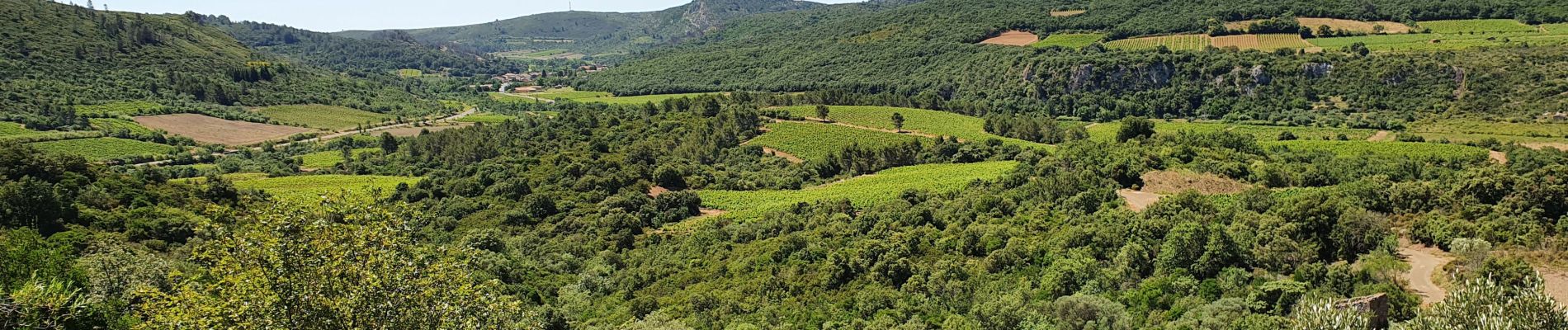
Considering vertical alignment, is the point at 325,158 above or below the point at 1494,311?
below

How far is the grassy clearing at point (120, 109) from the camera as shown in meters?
132

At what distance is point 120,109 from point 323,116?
32402mm

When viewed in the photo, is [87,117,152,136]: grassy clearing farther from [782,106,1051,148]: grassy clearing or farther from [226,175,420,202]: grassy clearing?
[782,106,1051,148]: grassy clearing

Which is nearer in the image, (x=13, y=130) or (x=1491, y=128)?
(x=1491, y=128)

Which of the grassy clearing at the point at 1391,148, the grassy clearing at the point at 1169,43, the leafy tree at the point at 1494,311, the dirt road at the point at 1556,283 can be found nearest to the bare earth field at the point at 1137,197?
the dirt road at the point at 1556,283

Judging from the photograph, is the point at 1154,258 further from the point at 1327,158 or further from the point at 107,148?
the point at 107,148

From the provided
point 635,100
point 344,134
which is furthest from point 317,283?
point 635,100

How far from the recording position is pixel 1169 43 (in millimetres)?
162750

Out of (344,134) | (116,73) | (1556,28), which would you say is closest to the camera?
(1556,28)

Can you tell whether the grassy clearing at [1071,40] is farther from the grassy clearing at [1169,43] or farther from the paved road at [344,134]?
the paved road at [344,134]

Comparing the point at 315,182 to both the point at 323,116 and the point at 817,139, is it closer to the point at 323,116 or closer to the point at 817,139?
the point at 817,139

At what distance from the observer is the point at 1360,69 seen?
12581 centimetres

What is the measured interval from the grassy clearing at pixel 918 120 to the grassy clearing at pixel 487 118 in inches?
2411

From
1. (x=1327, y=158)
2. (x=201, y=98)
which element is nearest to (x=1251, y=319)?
(x=1327, y=158)
